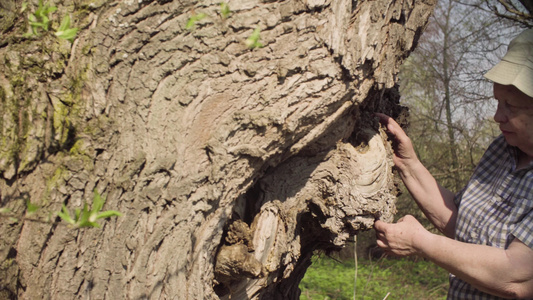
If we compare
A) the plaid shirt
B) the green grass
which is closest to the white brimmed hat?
the plaid shirt

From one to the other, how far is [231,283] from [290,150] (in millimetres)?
828

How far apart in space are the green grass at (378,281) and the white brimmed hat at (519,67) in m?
4.23

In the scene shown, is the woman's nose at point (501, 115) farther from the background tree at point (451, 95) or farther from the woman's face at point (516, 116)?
the background tree at point (451, 95)

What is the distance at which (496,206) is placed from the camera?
7.37 feet

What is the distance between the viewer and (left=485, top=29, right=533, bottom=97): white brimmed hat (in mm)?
2062

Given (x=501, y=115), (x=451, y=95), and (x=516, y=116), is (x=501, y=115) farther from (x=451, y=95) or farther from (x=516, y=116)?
(x=451, y=95)

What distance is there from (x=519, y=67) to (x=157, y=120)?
1690mm

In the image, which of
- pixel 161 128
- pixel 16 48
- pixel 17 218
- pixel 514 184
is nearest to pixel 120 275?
pixel 17 218

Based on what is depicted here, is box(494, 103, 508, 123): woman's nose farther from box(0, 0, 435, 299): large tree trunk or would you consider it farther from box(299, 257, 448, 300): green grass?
box(299, 257, 448, 300): green grass

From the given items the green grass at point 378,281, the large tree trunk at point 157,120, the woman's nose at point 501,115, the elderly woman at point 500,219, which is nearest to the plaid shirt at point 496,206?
the elderly woman at point 500,219

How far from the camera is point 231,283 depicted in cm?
244

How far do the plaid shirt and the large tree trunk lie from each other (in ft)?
2.67

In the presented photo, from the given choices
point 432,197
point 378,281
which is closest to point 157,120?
point 432,197

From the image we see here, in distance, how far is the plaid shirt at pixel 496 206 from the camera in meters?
2.08
